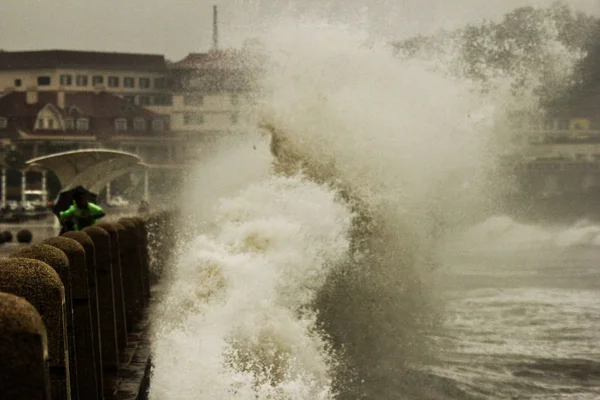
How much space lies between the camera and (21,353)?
8.47ft

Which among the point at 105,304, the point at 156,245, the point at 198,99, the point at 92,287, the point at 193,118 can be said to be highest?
the point at 198,99

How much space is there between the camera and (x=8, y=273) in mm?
3635

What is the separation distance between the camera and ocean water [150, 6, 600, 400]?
8117mm

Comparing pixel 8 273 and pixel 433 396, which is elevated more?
pixel 8 273

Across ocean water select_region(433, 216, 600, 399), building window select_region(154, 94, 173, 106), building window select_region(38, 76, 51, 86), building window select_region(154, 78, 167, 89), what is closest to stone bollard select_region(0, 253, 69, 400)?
ocean water select_region(433, 216, 600, 399)

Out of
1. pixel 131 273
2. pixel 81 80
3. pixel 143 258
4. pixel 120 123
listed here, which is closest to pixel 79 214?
pixel 131 273

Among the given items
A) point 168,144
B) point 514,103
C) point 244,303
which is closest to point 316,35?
point 514,103

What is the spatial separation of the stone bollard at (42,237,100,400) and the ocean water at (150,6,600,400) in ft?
4.65

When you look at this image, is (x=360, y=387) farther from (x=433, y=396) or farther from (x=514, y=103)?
(x=514, y=103)

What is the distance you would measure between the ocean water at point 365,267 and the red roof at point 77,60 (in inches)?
3471

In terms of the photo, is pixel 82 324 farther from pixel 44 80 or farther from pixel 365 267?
pixel 44 80

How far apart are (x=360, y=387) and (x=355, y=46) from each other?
39.4ft

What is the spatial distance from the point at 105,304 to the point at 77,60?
107m

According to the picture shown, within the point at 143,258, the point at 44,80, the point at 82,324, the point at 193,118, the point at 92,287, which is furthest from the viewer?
the point at 44,80
